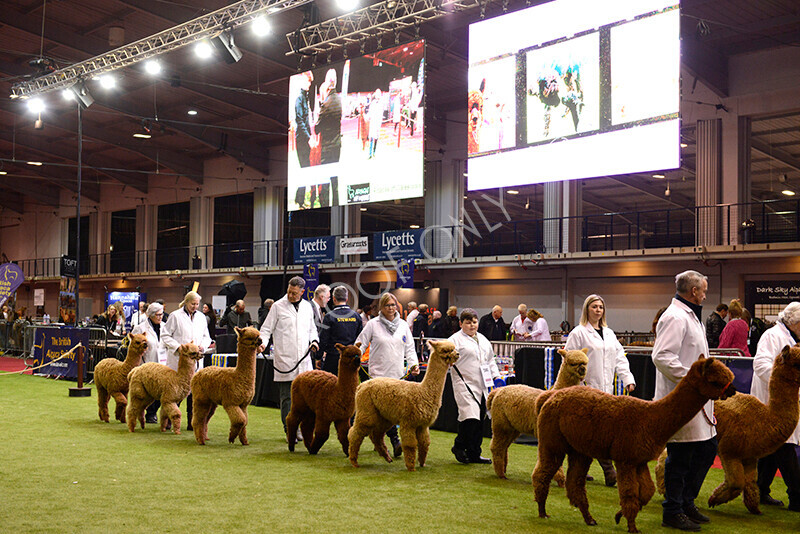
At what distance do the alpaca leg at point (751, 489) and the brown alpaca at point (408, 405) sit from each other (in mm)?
2402

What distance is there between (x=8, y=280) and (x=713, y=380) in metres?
13.8

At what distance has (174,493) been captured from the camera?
5.66 metres

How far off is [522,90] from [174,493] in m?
10.7

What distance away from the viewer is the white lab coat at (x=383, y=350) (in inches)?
304

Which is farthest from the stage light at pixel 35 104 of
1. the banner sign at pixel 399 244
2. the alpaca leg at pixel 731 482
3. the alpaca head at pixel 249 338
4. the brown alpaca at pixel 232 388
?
the alpaca leg at pixel 731 482

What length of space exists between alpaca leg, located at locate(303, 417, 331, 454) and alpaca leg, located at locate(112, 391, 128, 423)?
10.2 feet

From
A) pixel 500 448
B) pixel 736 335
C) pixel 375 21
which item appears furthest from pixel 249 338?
pixel 375 21

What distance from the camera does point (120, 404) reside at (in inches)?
372

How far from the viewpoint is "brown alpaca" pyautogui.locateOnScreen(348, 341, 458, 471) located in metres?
6.61

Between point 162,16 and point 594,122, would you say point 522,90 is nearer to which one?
point 594,122

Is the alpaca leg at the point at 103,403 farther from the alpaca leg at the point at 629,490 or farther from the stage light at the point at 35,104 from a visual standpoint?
the stage light at the point at 35,104

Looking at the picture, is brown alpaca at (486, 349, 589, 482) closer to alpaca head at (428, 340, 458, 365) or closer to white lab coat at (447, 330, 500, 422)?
white lab coat at (447, 330, 500, 422)

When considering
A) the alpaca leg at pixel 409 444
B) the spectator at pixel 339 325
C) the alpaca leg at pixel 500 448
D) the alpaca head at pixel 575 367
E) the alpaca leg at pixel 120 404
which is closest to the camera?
the alpaca head at pixel 575 367

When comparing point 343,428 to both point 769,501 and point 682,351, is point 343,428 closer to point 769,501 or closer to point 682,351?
point 682,351
